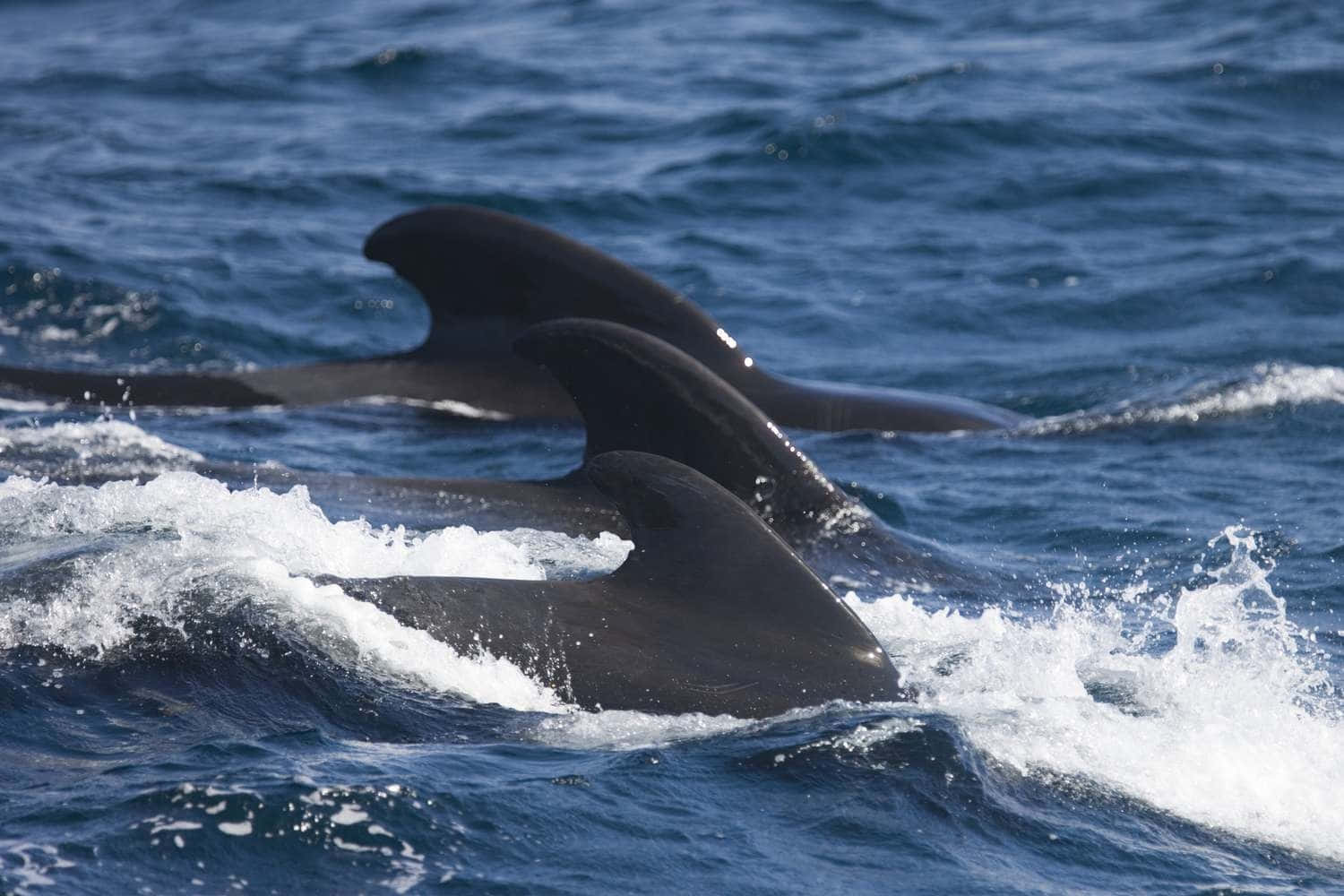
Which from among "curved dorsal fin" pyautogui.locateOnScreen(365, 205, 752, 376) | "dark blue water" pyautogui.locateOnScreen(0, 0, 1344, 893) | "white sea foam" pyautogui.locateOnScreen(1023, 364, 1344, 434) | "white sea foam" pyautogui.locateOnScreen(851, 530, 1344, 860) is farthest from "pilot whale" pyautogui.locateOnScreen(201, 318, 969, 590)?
"white sea foam" pyautogui.locateOnScreen(1023, 364, 1344, 434)

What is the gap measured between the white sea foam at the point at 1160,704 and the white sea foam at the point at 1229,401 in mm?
4194

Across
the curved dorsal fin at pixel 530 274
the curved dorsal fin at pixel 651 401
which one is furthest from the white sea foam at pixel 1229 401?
the curved dorsal fin at pixel 651 401

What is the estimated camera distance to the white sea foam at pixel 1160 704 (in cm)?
664

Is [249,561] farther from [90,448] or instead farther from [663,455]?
[90,448]

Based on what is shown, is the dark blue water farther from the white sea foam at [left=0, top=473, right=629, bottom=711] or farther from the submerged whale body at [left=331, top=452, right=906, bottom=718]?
the submerged whale body at [left=331, top=452, right=906, bottom=718]

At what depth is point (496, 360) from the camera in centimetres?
1288

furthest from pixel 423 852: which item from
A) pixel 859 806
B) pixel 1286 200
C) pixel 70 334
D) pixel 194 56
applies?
pixel 194 56

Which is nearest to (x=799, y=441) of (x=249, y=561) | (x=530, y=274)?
(x=530, y=274)

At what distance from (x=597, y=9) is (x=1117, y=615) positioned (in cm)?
2340

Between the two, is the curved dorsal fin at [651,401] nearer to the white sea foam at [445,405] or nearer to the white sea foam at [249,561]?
the white sea foam at [249,561]

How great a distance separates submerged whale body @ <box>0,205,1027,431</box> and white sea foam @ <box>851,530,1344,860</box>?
3.70 meters

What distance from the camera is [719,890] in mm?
5688

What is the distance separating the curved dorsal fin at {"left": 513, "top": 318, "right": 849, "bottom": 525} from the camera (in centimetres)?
845

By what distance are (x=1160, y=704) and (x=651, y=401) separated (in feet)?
8.36
